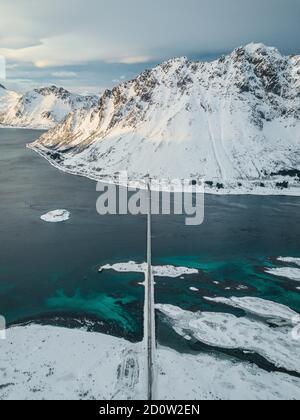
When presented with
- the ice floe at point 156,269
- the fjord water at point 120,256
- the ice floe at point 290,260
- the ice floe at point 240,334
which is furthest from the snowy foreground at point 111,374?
the ice floe at point 290,260

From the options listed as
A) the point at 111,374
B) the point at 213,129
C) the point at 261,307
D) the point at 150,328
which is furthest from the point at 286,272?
the point at 213,129

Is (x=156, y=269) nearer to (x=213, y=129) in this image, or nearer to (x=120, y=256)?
(x=120, y=256)

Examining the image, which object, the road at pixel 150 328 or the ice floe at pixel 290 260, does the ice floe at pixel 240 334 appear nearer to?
the road at pixel 150 328

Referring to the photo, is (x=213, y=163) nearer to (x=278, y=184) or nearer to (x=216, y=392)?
(x=278, y=184)

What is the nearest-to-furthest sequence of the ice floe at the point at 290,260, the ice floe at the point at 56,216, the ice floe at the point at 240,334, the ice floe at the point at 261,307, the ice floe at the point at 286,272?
the ice floe at the point at 240,334, the ice floe at the point at 261,307, the ice floe at the point at 286,272, the ice floe at the point at 290,260, the ice floe at the point at 56,216

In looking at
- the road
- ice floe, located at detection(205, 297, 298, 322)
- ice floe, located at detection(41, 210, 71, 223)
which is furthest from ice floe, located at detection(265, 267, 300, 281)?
ice floe, located at detection(41, 210, 71, 223)
